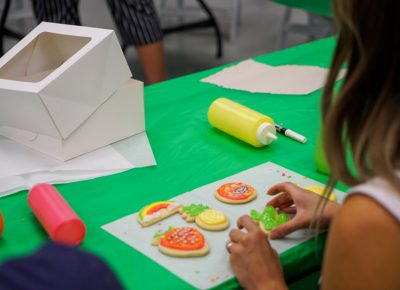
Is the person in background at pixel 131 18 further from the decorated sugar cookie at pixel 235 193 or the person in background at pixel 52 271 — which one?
the person in background at pixel 52 271

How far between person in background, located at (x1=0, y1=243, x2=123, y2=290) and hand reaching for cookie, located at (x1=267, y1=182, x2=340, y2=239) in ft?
1.38

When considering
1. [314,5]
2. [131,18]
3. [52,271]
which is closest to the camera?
[52,271]

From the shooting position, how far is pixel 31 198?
893mm

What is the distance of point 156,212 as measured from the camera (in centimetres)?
87

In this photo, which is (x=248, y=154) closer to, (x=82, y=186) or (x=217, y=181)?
(x=217, y=181)

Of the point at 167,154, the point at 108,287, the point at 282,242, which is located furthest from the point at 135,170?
the point at 108,287

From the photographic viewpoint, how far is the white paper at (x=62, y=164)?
0.99 meters

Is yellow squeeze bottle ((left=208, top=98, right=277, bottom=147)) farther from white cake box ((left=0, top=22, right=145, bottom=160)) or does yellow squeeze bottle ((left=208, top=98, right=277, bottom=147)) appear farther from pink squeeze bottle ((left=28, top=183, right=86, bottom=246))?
pink squeeze bottle ((left=28, top=183, right=86, bottom=246))

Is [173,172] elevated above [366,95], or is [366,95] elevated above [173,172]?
[366,95]

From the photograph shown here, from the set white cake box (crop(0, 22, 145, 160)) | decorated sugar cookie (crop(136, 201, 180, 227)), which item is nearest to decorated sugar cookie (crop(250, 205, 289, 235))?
decorated sugar cookie (crop(136, 201, 180, 227))

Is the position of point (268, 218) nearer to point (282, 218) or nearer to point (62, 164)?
point (282, 218)

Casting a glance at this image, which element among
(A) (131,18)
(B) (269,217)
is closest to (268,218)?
(B) (269,217)

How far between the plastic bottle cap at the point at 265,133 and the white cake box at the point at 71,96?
0.24m

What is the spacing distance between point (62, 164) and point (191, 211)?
29 cm
